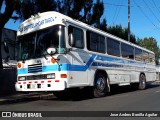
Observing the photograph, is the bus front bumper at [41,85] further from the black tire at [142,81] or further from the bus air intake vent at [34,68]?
the black tire at [142,81]

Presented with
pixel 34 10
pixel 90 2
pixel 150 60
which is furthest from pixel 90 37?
pixel 150 60

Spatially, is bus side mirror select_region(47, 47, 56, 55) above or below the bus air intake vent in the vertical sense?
above

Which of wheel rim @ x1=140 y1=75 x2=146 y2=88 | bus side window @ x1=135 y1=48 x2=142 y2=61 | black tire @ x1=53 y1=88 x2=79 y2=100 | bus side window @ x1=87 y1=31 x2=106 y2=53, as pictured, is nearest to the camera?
bus side window @ x1=87 y1=31 x2=106 y2=53

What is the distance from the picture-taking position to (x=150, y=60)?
23.7 meters

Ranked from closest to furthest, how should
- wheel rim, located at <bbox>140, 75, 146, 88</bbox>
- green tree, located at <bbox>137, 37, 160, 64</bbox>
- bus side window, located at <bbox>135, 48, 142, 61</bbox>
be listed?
bus side window, located at <bbox>135, 48, 142, 61</bbox> → wheel rim, located at <bbox>140, 75, 146, 88</bbox> → green tree, located at <bbox>137, 37, 160, 64</bbox>

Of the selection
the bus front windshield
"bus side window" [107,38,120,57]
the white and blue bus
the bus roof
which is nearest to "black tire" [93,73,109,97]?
the white and blue bus

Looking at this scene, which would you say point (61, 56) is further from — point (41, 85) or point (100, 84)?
point (100, 84)

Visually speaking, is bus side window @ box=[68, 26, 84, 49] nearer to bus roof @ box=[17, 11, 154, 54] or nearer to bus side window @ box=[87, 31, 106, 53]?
bus roof @ box=[17, 11, 154, 54]

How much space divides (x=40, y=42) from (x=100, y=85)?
3.62 meters

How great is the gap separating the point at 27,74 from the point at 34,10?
7.00m

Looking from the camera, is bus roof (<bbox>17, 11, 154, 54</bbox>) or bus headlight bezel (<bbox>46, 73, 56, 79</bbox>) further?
bus roof (<bbox>17, 11, 154, 54</bbox>)

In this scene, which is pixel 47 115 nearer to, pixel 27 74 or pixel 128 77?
pixel 27 74

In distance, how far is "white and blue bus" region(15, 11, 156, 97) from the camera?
38.5 feet

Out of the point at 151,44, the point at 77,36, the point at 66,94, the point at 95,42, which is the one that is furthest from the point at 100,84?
the point at 151,44
